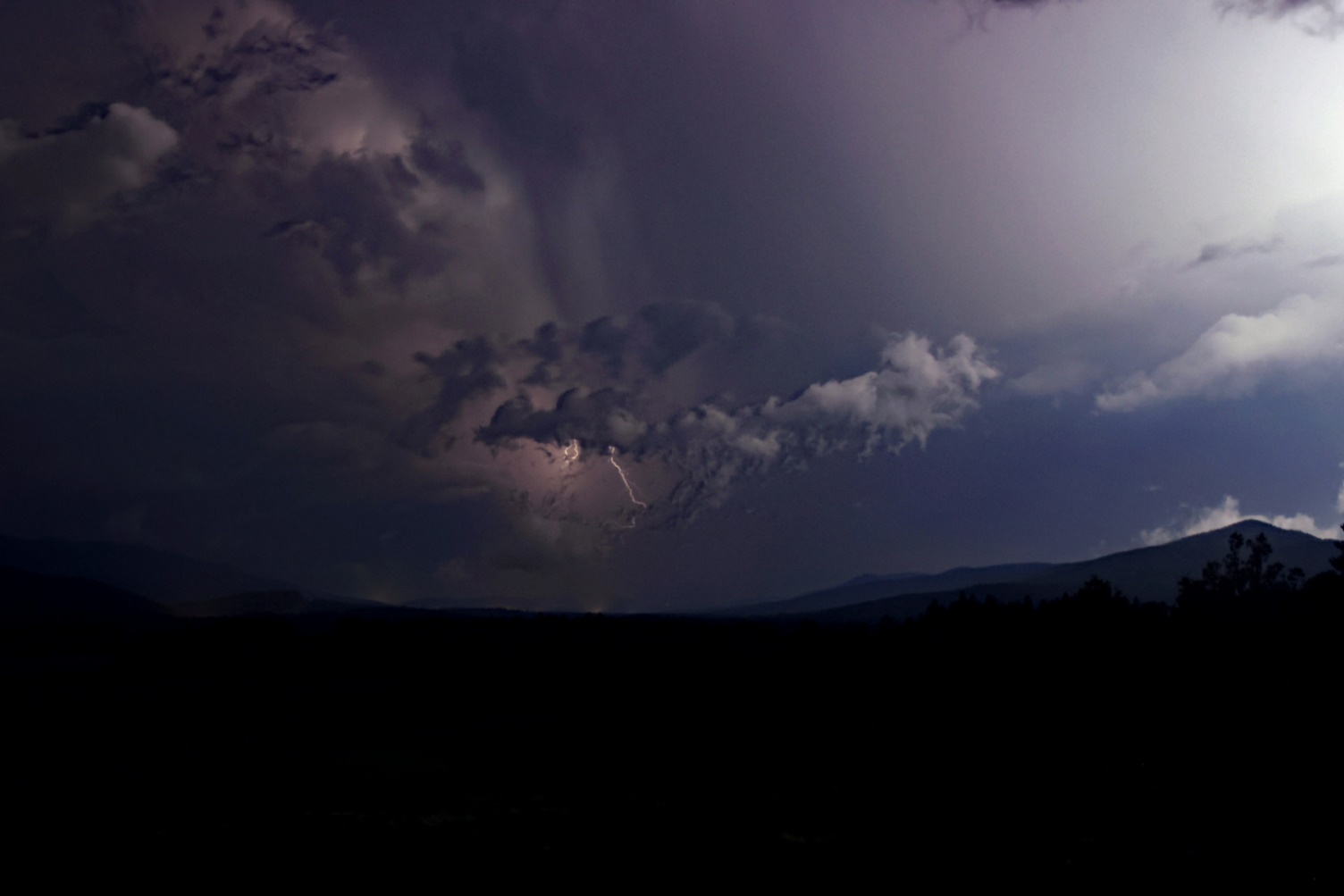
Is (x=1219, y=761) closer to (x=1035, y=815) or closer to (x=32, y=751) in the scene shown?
(x=1035, y=815)

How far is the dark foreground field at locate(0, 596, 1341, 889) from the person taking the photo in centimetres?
4375

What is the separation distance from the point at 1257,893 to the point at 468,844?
35987 mm

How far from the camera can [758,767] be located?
70500mm

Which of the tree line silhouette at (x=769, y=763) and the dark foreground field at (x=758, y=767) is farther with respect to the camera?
the tree line silhouette at (x=769, y=763)

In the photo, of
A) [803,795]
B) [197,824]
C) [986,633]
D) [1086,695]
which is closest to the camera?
[197,824]

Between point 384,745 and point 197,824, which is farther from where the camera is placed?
Result: point 384,745

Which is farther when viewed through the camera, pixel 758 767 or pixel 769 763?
pixel 769 763

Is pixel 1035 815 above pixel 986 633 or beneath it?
beneath

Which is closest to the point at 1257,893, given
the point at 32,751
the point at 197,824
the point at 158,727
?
the point at 197,824

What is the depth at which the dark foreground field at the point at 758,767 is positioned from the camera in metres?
43.8

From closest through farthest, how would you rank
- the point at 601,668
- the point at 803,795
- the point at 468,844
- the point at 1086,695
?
the point at 468,844
the point at 803,795
the point at 1086,695
the point at 601,668

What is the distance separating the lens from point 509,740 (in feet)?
301

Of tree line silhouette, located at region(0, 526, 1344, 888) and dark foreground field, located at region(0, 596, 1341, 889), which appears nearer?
dark foreground field, located at region(0, 596, 1341, 889)

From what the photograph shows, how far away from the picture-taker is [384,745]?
90.2m
